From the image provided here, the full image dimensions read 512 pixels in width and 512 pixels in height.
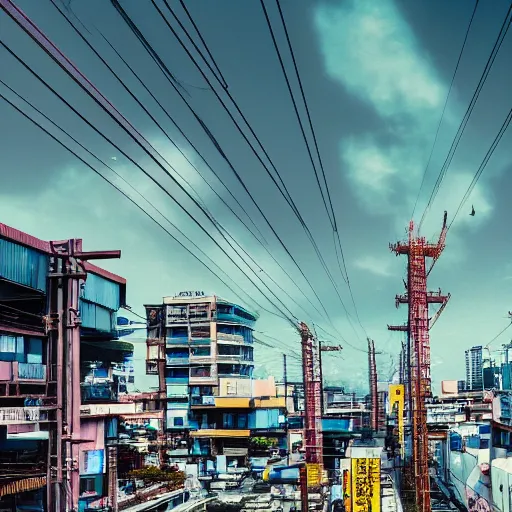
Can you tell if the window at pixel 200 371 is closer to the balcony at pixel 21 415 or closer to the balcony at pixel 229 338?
the balcony at pixel 229 338

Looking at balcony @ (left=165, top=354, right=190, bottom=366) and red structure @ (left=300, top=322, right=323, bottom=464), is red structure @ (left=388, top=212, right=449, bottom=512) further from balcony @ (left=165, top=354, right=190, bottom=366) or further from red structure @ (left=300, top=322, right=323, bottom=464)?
balcony @ (left=165, top=354, right=190, bottom=366)

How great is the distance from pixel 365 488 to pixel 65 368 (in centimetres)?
1802

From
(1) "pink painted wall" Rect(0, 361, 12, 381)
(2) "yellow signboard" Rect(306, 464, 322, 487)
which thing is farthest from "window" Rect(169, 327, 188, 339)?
(1) "pink painted wall" Rect(0, 361, 12, 381)

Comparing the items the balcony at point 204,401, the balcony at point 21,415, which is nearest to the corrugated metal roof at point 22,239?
the balcony at point 21,415

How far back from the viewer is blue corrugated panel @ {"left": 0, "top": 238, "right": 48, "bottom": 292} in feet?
83.8

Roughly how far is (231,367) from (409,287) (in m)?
33.8

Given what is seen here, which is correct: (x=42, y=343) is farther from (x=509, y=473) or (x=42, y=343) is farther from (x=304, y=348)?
(x=509, y=473)

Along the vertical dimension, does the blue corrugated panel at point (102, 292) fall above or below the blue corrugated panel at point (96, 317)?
above

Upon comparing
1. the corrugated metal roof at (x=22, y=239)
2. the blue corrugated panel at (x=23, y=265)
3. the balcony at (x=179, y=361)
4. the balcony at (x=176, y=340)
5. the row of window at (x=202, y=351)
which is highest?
the corrugated metal roof at (x=22, y=239)

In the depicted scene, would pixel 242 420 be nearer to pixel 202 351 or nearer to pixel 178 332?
pixel 202 351

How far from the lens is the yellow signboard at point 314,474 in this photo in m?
37.3

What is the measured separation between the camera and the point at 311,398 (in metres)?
38.1

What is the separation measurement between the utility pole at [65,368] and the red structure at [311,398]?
22.8 m

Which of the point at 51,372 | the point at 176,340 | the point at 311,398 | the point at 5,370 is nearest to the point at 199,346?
the point at 176,340
